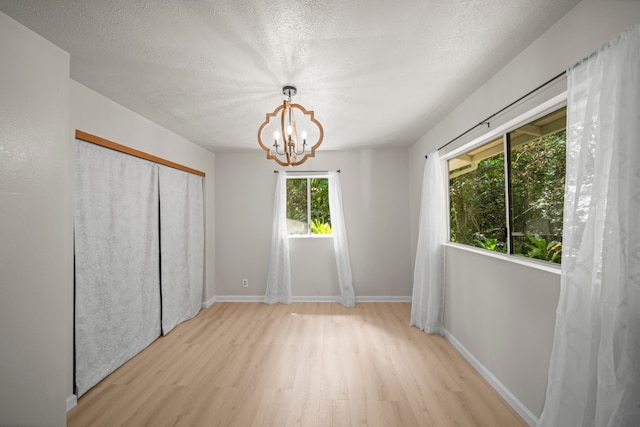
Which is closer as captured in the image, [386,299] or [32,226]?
[32,226]

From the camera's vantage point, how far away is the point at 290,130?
203cm

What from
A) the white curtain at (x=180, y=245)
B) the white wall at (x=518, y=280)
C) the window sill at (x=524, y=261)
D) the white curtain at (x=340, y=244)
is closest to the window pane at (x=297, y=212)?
the white curtain at (x=340, y=244)

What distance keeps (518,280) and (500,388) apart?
2.86ft

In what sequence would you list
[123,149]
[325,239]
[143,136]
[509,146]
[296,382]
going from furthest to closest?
1. [325,239]
2. [143,136]
3. [123,149]
4. [296,382]
5. [509,146]

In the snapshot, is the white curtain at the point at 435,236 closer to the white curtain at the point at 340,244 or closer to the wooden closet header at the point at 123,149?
the white curtain at the point at 340,244

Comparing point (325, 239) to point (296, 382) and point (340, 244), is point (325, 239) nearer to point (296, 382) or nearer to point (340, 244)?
point (340, 244)

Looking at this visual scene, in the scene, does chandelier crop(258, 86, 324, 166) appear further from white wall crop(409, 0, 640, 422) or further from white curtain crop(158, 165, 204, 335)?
white wall crop(409, 0, 640, 422)

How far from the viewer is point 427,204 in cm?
328

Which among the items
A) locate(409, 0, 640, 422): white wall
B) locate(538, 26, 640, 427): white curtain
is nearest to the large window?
locate(409, 0, 640, 422): white wall

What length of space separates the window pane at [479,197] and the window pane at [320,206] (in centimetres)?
197

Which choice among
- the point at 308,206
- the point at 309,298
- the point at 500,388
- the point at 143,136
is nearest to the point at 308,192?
the point at 308,206

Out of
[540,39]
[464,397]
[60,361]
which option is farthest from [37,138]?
[464,397]

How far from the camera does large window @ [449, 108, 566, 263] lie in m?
1.73

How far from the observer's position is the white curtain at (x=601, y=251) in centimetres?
109
